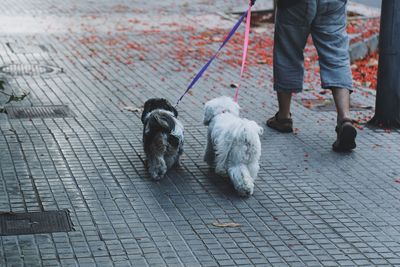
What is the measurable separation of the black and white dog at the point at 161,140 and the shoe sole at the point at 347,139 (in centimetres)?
166

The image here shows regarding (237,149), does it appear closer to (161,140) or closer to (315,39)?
(161,140)

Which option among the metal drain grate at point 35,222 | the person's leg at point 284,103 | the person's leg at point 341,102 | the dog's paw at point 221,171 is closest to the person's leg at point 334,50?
the person's leg at point 341,102

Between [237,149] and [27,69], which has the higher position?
[237,149]

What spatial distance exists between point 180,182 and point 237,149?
68 cm

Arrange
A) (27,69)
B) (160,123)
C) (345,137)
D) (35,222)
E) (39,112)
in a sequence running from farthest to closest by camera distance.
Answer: (27,69)
(39,112)
(345,137)
(160,123)
(35,222)

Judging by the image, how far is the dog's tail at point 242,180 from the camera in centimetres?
708

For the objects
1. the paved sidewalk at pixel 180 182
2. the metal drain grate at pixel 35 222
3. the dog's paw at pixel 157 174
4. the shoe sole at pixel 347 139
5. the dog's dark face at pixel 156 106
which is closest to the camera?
the paved sidewalk at pixel 180 182

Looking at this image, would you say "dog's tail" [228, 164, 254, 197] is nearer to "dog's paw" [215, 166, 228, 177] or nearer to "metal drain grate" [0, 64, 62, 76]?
"dog's paw" [215, 166, 228, 177]

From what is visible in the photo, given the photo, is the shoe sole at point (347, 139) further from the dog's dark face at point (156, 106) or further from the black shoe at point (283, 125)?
the dog's dark face at point (156, 106)

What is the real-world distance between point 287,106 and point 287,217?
2535mm

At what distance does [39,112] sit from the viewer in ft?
31.3

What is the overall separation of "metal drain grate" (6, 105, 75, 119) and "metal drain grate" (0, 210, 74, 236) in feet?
9.54

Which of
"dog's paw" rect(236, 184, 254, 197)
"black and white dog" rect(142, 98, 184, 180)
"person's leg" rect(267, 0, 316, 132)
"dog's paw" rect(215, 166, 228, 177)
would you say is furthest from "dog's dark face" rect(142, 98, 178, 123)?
"person's leg" rect(267, 0, 316, 132)

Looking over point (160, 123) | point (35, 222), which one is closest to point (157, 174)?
point (160, 123)
